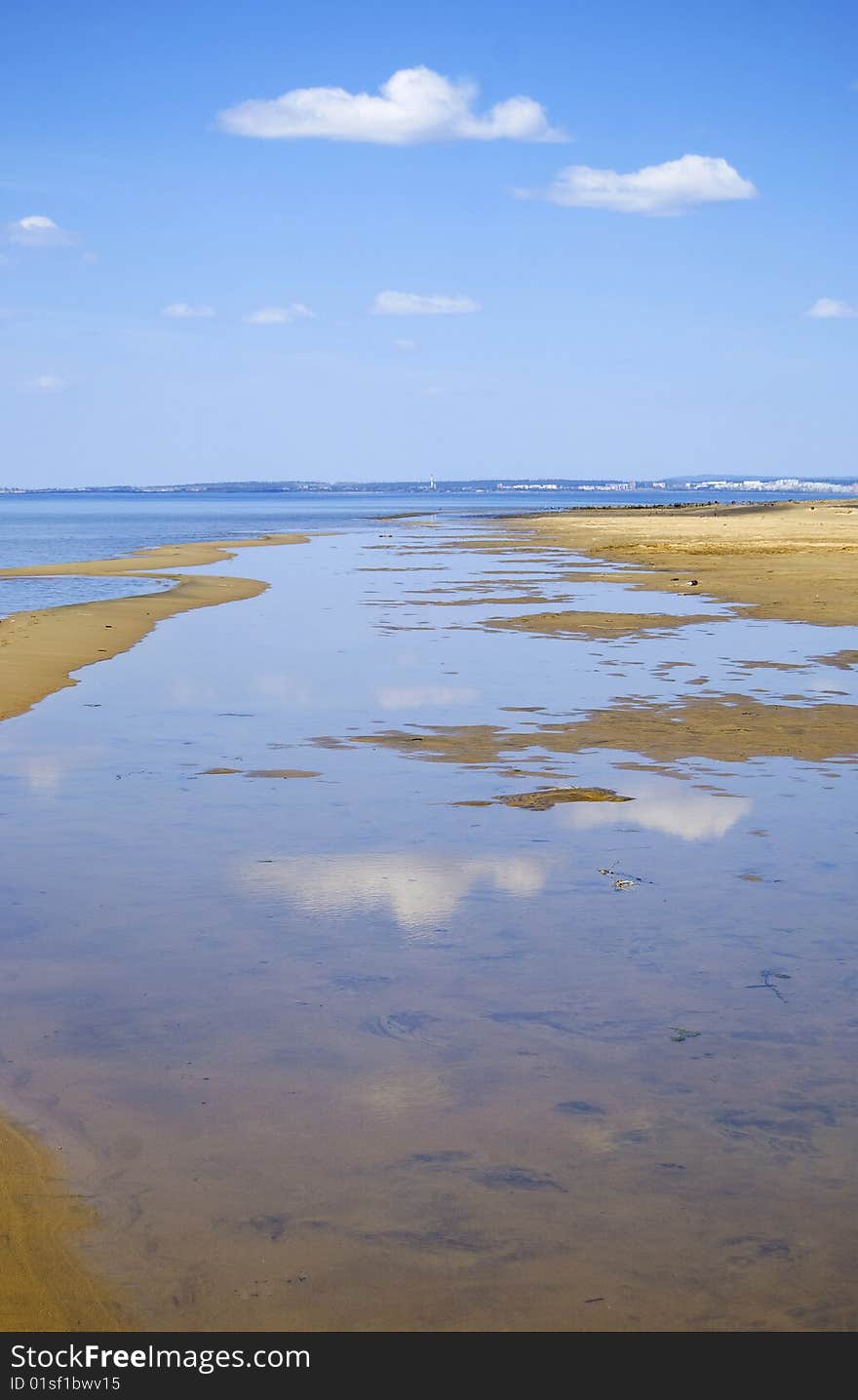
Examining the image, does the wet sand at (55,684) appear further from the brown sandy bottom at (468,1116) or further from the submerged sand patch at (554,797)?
the submerged sand patch at (554,797)

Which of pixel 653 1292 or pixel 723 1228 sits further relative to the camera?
pixel 723 1228

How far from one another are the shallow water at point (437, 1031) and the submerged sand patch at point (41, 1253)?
0.09 metres

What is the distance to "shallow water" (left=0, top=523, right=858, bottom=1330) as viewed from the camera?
430 centimetres

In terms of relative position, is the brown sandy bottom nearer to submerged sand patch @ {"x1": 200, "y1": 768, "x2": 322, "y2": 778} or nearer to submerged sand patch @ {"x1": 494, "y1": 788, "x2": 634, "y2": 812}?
submerged sand patch @ {"x1": 494, "y1": 788, "x2": 634, "y2": 812}

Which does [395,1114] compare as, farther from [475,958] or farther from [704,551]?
[704,551]

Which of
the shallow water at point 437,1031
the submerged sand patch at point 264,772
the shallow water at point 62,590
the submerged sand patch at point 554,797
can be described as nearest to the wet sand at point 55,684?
the shallow water at point 437,1031

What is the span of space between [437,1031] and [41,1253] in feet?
7.24

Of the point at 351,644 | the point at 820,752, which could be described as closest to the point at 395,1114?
the point at 820,752

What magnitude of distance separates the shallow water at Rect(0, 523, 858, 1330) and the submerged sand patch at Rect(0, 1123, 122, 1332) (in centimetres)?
9

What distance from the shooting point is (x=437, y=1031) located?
6.12 meters

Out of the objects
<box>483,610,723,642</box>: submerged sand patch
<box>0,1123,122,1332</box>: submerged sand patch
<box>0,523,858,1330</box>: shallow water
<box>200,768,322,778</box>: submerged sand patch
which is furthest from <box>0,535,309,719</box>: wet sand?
<box>0,1123,122,1332</box>: submerged sand patch

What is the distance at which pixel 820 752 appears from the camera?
40.5 ft

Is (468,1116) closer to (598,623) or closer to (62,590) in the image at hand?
(598,623)
